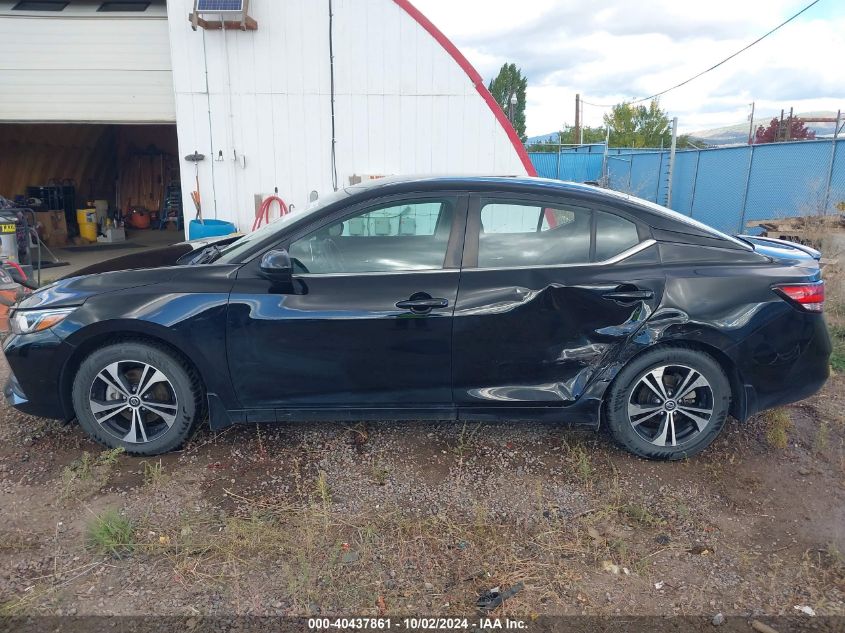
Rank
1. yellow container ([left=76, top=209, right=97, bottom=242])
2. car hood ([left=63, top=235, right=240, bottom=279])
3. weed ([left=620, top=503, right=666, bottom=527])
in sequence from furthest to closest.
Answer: yellow container ([left=76, top=209, right=97, bottom=242]) → car hood ([left=63, top=235, right=240, bottom=279]) → weed ([left=620, top=503, right=666, bottom=527])

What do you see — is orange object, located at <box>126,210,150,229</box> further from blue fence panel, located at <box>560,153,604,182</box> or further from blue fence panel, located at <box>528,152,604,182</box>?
blue fence panel, located at <box>560,153,604,182</box>

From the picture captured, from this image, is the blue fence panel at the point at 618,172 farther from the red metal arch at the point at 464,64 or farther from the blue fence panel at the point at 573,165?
the red metal arch at the point at 464,64

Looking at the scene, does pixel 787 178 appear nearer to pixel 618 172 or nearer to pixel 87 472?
pixel 618 172

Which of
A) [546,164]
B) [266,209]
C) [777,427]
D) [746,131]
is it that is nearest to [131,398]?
[777,427]

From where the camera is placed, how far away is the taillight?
11.4 ft

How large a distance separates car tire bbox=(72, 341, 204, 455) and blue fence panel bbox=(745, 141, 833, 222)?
11.7 meters

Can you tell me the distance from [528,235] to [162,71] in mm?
8707

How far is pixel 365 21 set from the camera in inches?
349

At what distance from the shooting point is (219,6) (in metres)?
8.36

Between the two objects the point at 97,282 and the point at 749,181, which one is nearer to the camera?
the point at 97,282

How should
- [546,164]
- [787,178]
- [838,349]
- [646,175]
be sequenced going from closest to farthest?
[838,349] → [787,178] → [646,175] → [546,164]

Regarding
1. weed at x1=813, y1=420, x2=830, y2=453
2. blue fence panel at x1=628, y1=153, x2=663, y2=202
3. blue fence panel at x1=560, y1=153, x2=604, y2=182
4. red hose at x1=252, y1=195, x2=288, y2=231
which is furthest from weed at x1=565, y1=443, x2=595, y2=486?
blue fence panel at x1=560, y1=153, x2=604, y2=182

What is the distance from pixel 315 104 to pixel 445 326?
22.7 feet

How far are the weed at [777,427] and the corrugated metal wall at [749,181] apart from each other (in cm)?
799
